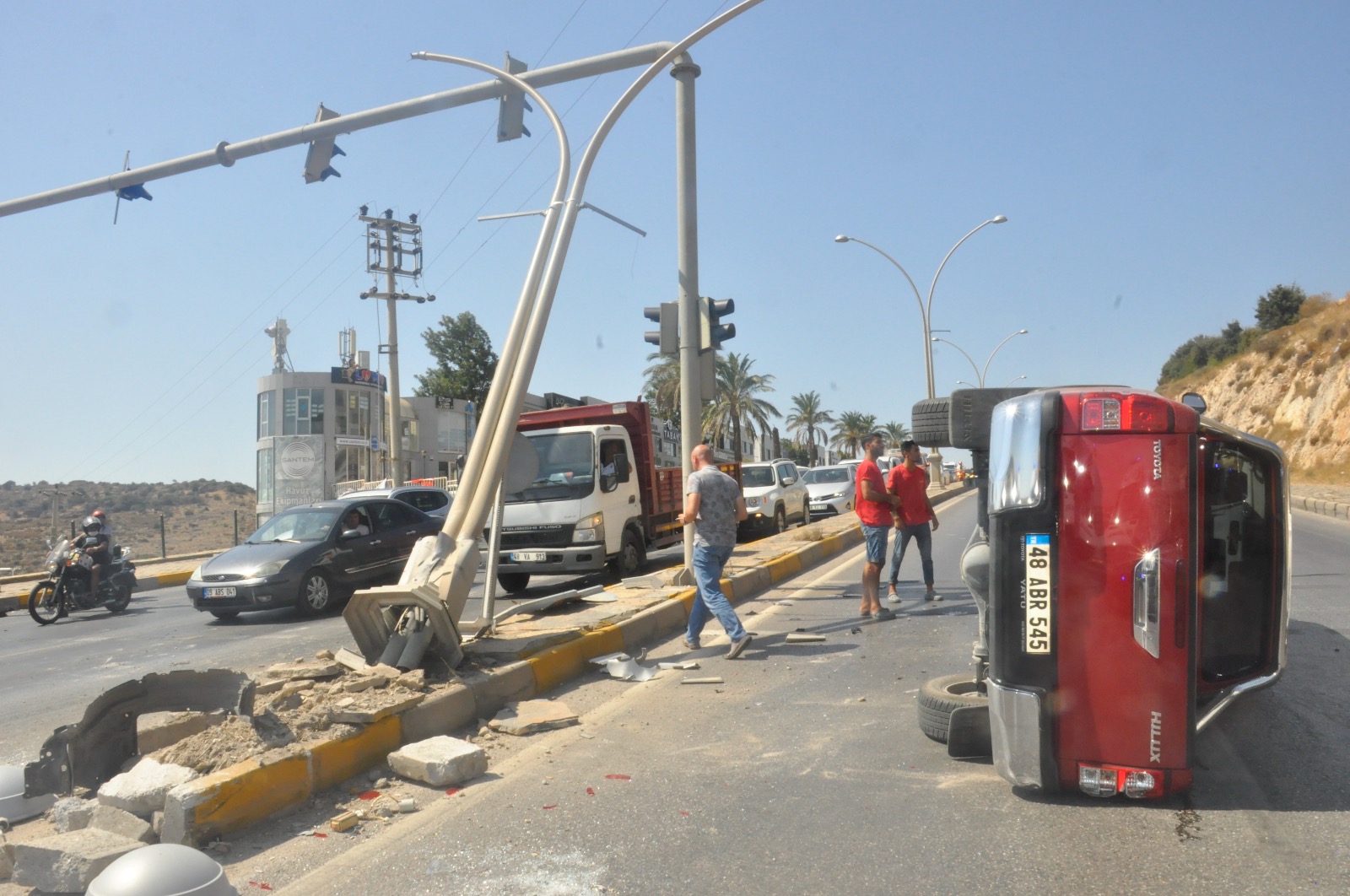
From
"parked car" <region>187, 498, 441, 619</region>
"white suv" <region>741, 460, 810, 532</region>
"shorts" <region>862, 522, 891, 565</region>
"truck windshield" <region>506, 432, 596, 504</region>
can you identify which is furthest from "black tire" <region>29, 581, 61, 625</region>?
"white suv" <region>741, 460, 810, 532</region>

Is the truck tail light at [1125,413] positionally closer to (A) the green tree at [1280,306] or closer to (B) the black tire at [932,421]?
(B) the black tire at [932,421]

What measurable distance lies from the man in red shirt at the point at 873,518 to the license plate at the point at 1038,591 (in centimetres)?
542

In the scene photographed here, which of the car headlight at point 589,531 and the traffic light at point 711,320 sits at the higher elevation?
the traffic light at point 711,320

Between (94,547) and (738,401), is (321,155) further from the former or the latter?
(738,401)

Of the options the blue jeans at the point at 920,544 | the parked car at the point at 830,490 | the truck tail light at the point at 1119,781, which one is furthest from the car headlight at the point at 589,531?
the parked car at the point at 830,490

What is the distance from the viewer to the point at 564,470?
13852 mm

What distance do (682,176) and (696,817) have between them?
891 centimetres

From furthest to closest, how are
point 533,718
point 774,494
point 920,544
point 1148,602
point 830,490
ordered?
1. point 830,490
2. point 774,494
3. point 920,544
4. point 533,718
5. point 1148,602

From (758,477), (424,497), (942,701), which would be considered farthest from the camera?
(758,477)

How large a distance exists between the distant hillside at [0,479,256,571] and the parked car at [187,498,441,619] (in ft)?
47.8

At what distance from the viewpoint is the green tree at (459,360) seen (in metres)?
57.7

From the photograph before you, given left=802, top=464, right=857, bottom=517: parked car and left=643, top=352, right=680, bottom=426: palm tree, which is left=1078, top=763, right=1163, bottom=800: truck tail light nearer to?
left=802, top=464, right=857, bottom=517: parked car

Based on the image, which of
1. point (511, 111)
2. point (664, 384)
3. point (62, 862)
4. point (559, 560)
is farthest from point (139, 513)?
point (62, 862)

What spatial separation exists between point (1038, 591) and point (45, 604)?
577 inches
